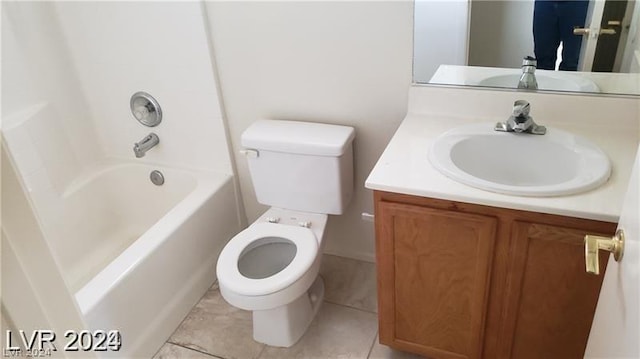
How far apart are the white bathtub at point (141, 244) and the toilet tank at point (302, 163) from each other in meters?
0.34

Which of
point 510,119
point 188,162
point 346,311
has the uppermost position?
point 510,119

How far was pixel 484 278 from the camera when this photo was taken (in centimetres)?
141

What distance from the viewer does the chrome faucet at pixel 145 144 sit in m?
2.17

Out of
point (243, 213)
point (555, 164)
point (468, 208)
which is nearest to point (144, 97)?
point (243, 213)

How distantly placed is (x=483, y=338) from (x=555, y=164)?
61 centimetres

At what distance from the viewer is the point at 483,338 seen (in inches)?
60.6

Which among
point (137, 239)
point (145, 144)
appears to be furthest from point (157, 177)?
point (137, 239)

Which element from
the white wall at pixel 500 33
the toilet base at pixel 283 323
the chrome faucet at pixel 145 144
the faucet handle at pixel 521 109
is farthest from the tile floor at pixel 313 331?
the white wall at pixel 500 33

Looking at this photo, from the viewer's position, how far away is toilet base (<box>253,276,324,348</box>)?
1.82m

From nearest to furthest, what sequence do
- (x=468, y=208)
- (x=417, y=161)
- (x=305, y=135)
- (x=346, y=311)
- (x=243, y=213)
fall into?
(x=468, y=208) < (x=417, y=161) < (x=305, y=135) < (x=346, y=311) < (x=243, y=213)

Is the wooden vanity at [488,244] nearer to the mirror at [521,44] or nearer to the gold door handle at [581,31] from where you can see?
the mirror at [521,44]

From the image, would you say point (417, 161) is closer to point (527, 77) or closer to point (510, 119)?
point (510, 119)

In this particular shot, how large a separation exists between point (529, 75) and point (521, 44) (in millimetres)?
117

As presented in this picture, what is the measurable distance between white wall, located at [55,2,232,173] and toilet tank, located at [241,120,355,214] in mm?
328
